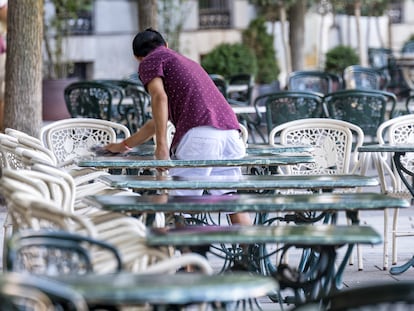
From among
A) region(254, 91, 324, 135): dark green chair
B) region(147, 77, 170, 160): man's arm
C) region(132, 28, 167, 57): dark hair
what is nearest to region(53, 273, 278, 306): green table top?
region(147, 77, 170, 160): man's arm

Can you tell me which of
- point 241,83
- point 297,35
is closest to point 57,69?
point 241,83

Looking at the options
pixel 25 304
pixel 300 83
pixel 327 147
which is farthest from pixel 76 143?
pixel 300 83

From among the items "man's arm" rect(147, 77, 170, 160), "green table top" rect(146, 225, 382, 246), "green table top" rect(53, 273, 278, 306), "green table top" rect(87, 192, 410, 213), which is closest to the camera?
"green table top" rect(53, 273, 278, 306)

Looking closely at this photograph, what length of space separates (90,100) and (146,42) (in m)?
5.38

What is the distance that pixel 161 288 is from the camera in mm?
3520

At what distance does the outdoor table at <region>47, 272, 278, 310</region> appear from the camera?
136 inches

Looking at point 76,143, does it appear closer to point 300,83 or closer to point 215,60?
point 300,83

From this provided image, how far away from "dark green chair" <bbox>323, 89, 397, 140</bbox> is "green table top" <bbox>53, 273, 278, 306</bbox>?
7.44 meters

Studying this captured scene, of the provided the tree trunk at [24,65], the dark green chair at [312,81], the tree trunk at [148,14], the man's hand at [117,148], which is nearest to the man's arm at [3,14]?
the tree trunk at [148,14]

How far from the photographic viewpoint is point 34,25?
1054 cm

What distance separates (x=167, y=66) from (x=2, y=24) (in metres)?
7.14

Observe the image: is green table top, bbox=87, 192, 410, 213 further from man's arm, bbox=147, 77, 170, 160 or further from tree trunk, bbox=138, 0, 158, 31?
tree trunk, bbox=138, 0, 158, 31

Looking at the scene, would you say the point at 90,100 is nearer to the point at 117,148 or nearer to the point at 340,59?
the point at 117,148

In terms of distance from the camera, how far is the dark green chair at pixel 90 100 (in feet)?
40.8
